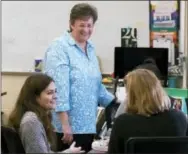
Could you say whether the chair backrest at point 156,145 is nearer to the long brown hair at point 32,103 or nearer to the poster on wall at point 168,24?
the long brown hair at point 32,103

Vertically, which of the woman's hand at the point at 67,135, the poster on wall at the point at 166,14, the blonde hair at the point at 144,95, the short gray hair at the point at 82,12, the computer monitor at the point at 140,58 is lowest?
the woman's hand at the point at 67,135

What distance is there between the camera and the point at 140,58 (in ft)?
12.9

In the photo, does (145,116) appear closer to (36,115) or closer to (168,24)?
(36,115)

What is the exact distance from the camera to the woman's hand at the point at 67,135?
7.41 ft

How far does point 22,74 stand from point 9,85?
0.23 metres

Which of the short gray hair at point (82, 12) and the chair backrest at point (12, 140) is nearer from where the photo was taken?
the chair backrest at point (12, 140)

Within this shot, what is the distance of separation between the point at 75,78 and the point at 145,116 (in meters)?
0.57

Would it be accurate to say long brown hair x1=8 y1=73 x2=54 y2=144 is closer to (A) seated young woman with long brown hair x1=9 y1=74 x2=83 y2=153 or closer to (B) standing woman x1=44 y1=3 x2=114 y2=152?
(A) seated young woman with long brown hair x1=9 y1=74 x2=83 y2=153

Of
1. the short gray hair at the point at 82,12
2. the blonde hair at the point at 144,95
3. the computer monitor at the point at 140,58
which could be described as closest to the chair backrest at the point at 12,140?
the blonde hair at the point at 144,95

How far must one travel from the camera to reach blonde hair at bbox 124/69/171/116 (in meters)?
1.91

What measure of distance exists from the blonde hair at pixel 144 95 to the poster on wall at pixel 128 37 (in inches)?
94.7

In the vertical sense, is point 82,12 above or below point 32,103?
above

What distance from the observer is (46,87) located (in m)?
2.07

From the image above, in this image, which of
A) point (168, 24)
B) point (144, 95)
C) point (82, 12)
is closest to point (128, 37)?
point (168, 24)
